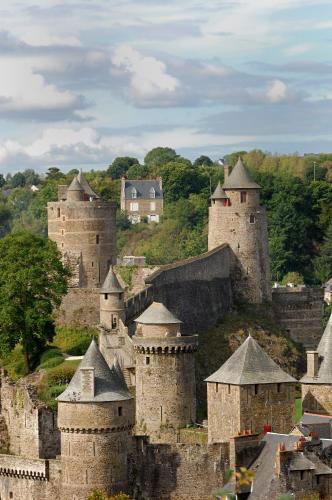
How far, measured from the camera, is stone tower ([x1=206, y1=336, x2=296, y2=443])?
60531 millimetres

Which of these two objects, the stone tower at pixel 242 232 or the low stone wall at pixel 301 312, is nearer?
the stone tower at pixel 242 232

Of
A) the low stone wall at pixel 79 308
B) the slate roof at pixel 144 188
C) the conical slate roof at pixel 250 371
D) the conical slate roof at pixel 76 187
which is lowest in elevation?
the conical slate roof at pixel 250 371

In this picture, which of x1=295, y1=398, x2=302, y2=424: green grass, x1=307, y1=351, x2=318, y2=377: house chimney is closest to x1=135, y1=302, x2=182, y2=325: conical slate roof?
x1=307, y1=351, x2=318, y2=377: house chimney

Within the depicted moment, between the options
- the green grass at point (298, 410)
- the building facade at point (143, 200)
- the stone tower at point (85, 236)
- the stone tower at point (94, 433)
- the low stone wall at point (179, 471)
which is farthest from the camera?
the building facade at point (143, 200)

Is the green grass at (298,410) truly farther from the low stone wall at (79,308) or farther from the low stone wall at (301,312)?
the low stone wall at (301,312)

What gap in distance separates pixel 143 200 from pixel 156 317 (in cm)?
7465

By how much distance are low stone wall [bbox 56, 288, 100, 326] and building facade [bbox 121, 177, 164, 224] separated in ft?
201

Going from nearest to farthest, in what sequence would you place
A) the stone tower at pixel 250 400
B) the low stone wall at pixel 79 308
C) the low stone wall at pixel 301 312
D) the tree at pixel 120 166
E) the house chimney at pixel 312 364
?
Answer: the stone tower at pixel 250 400 < the house chimney at pixel 312 364 < the low stone wall at pixel 79 308 < the low stone wall at pixel 301 312 < the tree at pixel 120 166

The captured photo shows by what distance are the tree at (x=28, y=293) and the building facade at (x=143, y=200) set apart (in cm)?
6321

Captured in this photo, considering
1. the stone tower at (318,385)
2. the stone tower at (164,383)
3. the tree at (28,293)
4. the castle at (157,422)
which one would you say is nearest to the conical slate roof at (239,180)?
the castle at (157,422)

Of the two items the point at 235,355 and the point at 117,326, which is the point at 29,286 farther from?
the point at 235,355

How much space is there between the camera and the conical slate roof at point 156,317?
2569 inches

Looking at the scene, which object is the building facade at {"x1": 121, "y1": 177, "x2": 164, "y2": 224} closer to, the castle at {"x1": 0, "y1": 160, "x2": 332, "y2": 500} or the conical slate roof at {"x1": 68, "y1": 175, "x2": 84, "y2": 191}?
the conical slate roof at {"x1": 68, "y1": 175, "x2": 84, "y2": 191}

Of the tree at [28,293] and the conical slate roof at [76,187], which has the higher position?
the conical slate roof at [76,187]
